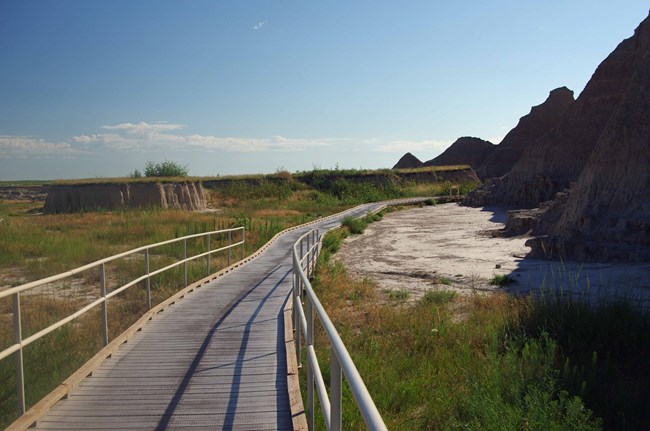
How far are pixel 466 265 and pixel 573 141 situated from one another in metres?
20.6

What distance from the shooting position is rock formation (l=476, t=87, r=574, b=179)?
6856 cm

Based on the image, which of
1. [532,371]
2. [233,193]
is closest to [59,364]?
[532,371]

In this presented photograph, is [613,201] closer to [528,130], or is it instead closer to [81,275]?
[81,275]

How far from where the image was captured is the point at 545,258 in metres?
19.2

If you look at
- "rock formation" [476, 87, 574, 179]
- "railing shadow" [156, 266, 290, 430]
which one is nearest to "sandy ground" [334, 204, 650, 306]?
"railing shadow" [156, 266, 290, 430]

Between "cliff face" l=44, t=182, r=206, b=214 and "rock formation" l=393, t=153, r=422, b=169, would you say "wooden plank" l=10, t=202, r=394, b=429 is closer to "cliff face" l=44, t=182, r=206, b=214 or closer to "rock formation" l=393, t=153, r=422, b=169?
"cliff face" l=44, t=182, r=206, b=214

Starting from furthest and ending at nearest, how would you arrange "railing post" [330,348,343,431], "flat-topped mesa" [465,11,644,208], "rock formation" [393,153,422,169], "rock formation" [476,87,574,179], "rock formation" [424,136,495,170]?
"rock formation" [393,153,422,169], "rock formation" [424,136,495,170], "rock formation" [476,87,574,179], "flat-topped mesa" [465,11,644,208], "railing post" [330,348,343,431]

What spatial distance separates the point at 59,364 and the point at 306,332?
4.10 meters

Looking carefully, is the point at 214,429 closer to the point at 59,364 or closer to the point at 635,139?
the point at 59,364

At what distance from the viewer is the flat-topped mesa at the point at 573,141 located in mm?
31230

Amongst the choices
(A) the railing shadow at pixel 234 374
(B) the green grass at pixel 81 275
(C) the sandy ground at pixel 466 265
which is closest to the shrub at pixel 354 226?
(C) the sandy ground at pixel 466 265

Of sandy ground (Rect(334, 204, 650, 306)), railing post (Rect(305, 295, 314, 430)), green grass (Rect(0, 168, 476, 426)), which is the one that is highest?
railing post (Rect(305, 295, 314, 430))

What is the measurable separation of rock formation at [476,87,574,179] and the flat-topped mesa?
23.0 metres

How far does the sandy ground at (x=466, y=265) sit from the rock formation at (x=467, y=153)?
66.6 m
